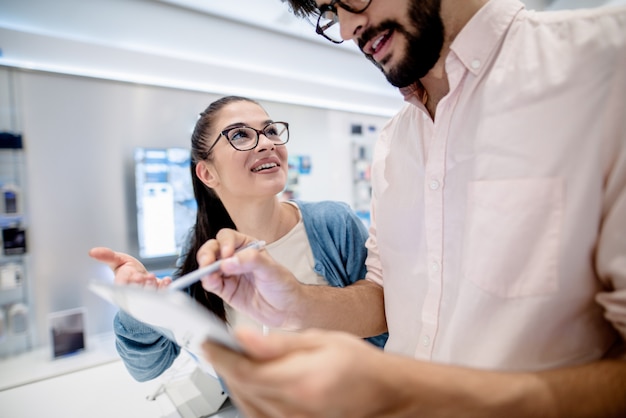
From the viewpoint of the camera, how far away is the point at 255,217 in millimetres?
1451

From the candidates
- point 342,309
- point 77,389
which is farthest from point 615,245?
point 77,389

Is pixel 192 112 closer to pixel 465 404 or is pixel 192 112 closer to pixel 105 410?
pixel 105 410

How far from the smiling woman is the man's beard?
→ 0.72 meters

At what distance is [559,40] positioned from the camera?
64 cm

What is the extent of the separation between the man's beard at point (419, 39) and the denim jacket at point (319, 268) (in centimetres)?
71

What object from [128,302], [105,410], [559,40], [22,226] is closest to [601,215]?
[559,40]

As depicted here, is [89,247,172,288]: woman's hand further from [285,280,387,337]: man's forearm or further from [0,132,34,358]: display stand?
[0,132,34,358]: display stand

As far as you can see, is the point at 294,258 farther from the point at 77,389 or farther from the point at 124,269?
the point at 77,389

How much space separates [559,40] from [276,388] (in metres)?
0.76

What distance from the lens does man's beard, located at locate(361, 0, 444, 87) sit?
2.42 ft

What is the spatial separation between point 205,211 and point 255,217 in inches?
13.0

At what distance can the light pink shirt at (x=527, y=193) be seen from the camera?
57cm

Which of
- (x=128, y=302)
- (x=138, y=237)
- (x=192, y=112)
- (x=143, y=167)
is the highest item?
(x=192, y=112)

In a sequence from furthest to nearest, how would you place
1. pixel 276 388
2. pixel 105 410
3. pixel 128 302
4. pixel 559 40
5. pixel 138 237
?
1. pixel 138 237
2. pixel 105 410
3. pixel 559 40
4. pixel 128 302
5. pixel 276 388
